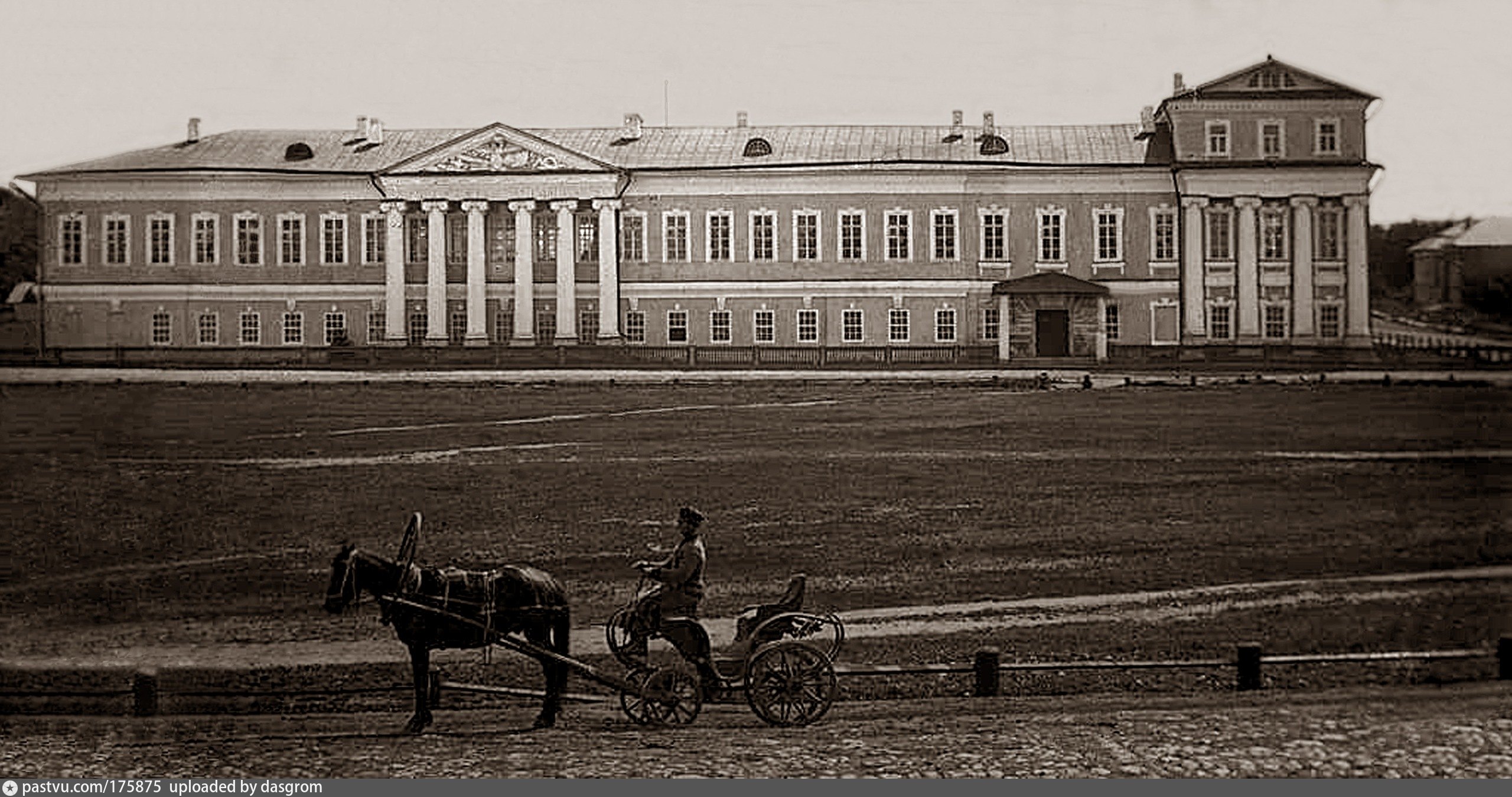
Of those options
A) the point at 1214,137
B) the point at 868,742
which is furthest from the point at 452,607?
the point at 1214,137

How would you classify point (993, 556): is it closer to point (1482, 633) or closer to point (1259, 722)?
point (1259, 722)

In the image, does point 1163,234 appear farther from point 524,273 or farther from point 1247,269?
point 524,273

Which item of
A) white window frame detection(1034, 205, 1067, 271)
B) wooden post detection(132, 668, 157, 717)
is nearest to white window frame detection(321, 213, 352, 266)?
wooden post detection(132, 668, 157, 717)

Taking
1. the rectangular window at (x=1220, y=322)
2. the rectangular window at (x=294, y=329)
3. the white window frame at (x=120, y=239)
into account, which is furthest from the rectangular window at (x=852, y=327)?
the white window frame at (x=120, y=239)

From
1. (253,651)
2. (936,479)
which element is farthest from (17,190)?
(936,479)

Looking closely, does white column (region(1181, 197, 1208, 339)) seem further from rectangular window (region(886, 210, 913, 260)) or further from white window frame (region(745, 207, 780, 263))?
white window frame (region(745, 207, 780, 263))

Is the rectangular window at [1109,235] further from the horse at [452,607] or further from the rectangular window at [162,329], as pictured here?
the rectangular window at [162,329]
